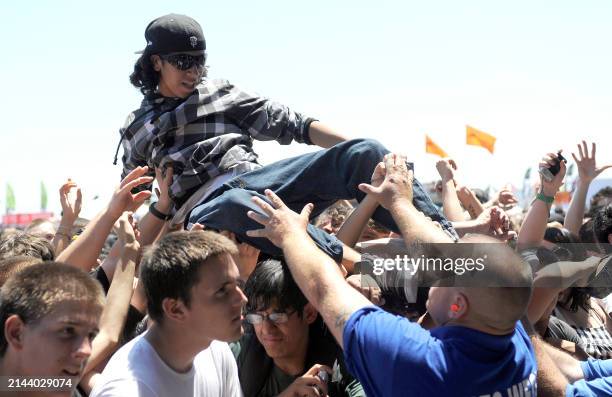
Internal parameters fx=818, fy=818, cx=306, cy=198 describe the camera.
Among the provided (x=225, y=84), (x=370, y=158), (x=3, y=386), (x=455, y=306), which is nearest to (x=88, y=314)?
(x=3, y=386)

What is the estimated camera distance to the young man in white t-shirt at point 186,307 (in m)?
2.83

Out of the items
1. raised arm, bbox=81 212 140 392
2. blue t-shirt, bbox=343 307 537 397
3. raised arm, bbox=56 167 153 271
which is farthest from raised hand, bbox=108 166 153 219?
blue t-shirt, bbox=343 307 537 397

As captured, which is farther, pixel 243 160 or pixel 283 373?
pixel 243 160

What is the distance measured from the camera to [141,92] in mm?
4383

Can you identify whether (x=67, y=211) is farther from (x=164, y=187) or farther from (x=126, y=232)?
(x=126, y=232)

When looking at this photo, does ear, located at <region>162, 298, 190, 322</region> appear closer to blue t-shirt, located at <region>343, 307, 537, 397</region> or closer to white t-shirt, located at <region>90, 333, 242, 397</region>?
white t-shirt, located at <region>90, 333, 242, 397</region>

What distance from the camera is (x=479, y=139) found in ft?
41.6

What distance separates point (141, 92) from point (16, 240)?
1029 mm

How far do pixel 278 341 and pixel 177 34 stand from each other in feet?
5.31

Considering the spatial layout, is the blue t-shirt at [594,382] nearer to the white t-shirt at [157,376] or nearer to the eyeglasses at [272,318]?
the eyeglasses at [272,318]

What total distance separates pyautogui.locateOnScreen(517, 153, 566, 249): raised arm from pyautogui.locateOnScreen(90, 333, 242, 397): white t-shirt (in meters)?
1.97

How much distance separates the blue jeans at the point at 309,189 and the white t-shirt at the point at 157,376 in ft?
2.15

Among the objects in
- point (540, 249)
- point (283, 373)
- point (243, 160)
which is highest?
point (243, 160)

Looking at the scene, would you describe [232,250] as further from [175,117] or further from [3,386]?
[175,117]
